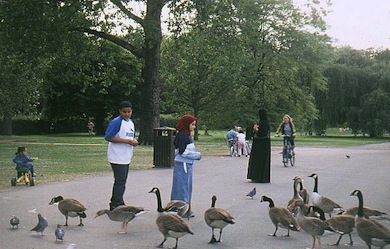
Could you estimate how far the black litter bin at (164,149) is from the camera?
21.7m

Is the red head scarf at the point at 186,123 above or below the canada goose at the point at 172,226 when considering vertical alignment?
above

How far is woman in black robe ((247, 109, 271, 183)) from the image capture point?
17297 millimetres

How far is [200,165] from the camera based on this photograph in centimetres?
2314

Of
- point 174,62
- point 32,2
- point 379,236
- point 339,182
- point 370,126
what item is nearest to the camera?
point 379,236

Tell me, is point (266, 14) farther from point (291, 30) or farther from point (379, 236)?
point (379, 236)

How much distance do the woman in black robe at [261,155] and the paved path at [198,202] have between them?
36cm

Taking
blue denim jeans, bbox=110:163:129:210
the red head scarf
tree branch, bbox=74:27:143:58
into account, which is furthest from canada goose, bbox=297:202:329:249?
tree branch, bbox=74:27:143:58

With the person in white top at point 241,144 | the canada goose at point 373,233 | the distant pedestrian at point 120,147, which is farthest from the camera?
the person in white top at point 241,144

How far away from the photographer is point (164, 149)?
2180cm

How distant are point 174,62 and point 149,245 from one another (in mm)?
45833

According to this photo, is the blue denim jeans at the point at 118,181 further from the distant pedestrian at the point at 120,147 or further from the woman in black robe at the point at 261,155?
the woman in black robe at the point at 261,155

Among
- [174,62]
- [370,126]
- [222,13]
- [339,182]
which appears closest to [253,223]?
[339,182]

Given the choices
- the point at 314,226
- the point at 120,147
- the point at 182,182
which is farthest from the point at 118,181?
the point at 314,226

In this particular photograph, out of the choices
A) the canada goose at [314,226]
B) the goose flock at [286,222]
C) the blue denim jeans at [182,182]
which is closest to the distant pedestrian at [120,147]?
the goose flock at [286,222]
